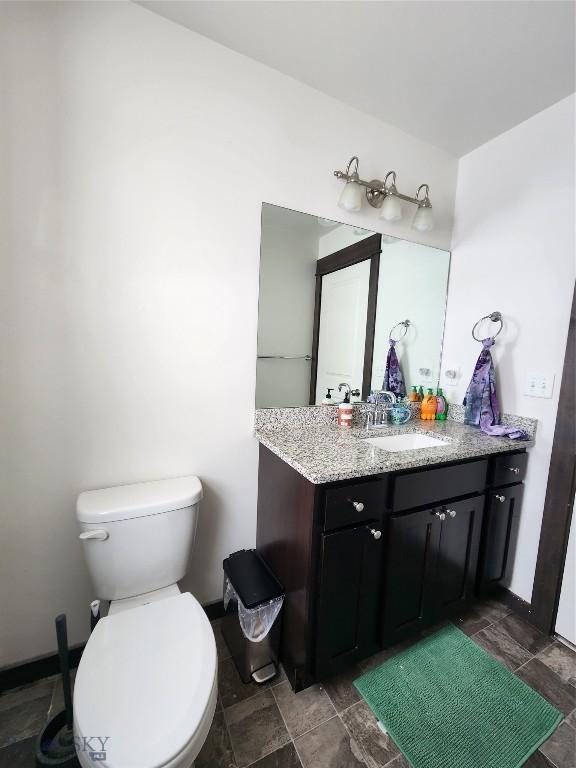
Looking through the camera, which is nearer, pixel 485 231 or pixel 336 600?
pixel 336 600

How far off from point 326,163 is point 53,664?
2.45m

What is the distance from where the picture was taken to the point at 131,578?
112 cm

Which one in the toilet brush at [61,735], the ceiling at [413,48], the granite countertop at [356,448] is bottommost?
the toilet brush at [61,735]

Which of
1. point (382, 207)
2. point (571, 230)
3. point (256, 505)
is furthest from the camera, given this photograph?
point (382, 207)

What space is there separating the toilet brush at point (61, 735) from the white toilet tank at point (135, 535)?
0.22 m

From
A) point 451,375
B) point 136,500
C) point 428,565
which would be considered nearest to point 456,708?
point 428,565

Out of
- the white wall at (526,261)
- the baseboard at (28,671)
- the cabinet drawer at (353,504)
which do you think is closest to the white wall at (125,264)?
the baseboard at (28,671)

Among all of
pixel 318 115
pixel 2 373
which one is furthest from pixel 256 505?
pixel 318 115

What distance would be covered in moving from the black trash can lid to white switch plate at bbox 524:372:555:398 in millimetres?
1512

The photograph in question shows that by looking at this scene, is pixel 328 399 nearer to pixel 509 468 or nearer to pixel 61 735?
pixel 509 468

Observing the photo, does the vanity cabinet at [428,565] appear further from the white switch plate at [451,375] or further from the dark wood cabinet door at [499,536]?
the white switch plate at [451,375]

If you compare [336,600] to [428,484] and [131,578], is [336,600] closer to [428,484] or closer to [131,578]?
[428,484]

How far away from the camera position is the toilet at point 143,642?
702 millimetres

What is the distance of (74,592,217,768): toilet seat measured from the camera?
0.69 metres
